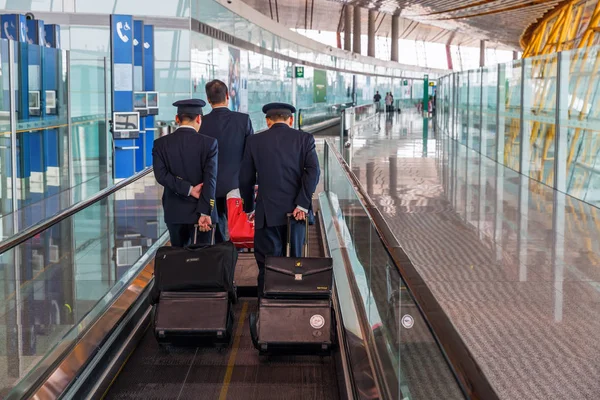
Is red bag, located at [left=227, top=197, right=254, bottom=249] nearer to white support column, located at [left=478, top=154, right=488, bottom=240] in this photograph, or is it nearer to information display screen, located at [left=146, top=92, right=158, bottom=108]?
white support column, located at [left=478, top=154, right=488, bottom=240]

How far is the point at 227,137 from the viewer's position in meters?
6.92

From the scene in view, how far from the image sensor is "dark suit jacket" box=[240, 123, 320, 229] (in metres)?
6.09

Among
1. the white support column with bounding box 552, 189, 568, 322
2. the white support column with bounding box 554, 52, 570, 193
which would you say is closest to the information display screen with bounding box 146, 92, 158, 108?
the white support column with bounding box 554, 52, 570, 193

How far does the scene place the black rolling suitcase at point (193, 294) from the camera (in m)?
5.43

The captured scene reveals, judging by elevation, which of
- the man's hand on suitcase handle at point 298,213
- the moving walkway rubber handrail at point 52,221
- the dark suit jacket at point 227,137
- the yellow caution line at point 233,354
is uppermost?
the dark suit jacket at point 227,137

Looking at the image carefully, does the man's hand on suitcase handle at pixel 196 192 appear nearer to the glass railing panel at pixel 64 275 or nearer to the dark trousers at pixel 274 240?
the dark trousers at pixel 274 240

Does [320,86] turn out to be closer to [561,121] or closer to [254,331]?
[561,121]

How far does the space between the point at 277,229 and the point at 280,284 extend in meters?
0.90

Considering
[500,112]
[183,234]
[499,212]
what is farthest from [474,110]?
[183,234]

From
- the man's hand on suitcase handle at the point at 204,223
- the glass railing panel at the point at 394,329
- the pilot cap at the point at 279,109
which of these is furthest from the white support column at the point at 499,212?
the man's hand on suitcase handle at the point at 204,223

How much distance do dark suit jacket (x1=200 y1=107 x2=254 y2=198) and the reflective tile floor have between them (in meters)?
1.99

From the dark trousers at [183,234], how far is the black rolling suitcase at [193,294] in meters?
0.80

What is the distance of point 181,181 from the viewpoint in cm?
611

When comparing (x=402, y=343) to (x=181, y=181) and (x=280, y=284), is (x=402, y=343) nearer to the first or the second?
(x=280, y=284)
